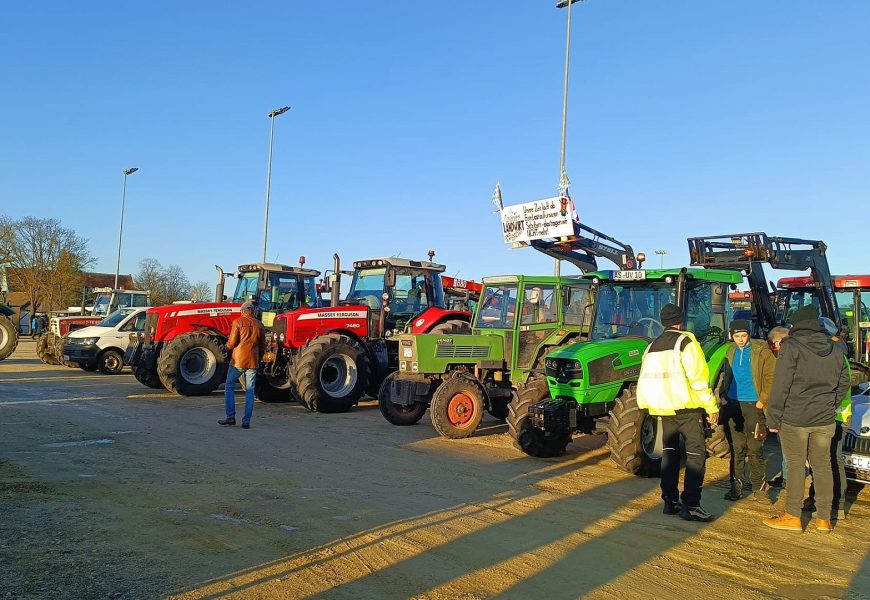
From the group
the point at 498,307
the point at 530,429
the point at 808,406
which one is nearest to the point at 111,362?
the point at 498,307

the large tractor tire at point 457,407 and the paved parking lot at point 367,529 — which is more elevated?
the large tractor tire at point 457,407

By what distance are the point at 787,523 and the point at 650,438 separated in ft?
7.41

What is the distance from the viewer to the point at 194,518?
568 cm

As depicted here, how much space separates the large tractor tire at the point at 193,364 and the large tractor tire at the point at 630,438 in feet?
30.1

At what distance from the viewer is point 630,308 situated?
354 inches

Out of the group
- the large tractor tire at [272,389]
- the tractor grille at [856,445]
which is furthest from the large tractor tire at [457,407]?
the large tractor tire at [272,389]

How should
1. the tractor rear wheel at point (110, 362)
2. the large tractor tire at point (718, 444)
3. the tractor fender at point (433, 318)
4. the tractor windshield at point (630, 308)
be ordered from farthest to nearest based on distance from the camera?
1. the tractor rear wheel at point (110, 362)
2. the tractor fender at point (433, 318)
3. the tractor windshield at point (630, 308)
4. the large tractor tire at point (718, 444)

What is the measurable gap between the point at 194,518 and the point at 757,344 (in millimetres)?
5612

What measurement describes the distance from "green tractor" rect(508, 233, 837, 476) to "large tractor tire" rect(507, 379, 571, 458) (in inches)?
0.5

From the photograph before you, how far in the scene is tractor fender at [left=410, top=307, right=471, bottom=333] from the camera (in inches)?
504

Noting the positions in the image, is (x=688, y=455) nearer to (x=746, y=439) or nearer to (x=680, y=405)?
(x=680, y=405)

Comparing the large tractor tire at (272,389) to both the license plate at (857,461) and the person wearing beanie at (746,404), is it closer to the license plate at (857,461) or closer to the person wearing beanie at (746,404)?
the person wearing beanie at (746,404)

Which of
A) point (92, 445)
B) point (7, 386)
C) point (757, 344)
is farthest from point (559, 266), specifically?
point (7, 386)

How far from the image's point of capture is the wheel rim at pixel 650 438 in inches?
313
